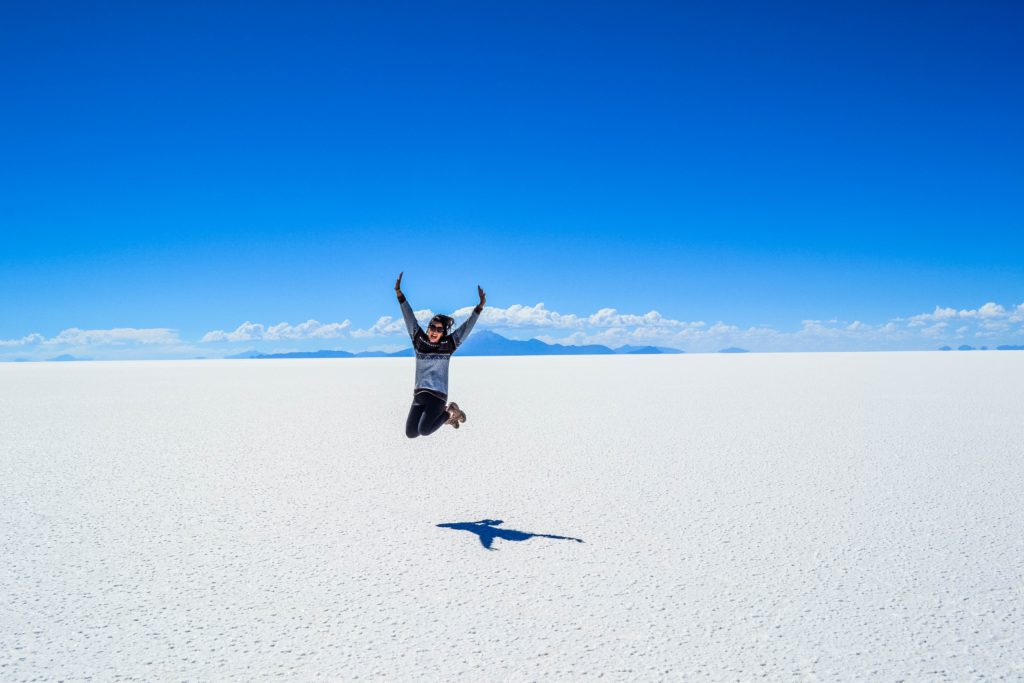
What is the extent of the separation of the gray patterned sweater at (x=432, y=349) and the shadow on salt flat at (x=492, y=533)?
1258mm

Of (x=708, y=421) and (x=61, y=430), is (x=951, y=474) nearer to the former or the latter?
(x=708, y=421)

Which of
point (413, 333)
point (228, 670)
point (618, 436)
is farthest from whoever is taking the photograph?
point (618, 436)

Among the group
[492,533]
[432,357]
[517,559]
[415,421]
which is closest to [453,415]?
[415,421]

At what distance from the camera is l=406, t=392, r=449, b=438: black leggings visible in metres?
6.41

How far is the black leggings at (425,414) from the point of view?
641 cm

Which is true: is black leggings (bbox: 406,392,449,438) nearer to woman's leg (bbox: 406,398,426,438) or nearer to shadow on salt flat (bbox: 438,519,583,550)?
woman's leg (bbox: 406,398,426,438)

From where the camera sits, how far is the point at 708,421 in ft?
41.9

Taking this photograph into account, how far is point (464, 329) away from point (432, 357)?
0.38 metres

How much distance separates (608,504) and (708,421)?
6945 mm

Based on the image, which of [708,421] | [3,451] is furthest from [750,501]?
[3,451]

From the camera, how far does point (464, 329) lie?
634 cm

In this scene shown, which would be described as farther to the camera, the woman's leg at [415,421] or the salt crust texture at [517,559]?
the woman's leg at [415,421]

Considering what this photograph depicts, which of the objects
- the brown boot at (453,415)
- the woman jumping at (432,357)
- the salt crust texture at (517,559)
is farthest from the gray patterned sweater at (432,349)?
the salt crust texture at (517,559)

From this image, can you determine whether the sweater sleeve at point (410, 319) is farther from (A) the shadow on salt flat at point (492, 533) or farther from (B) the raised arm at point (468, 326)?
(A) the shadow on salt flat at point (492, 533)
